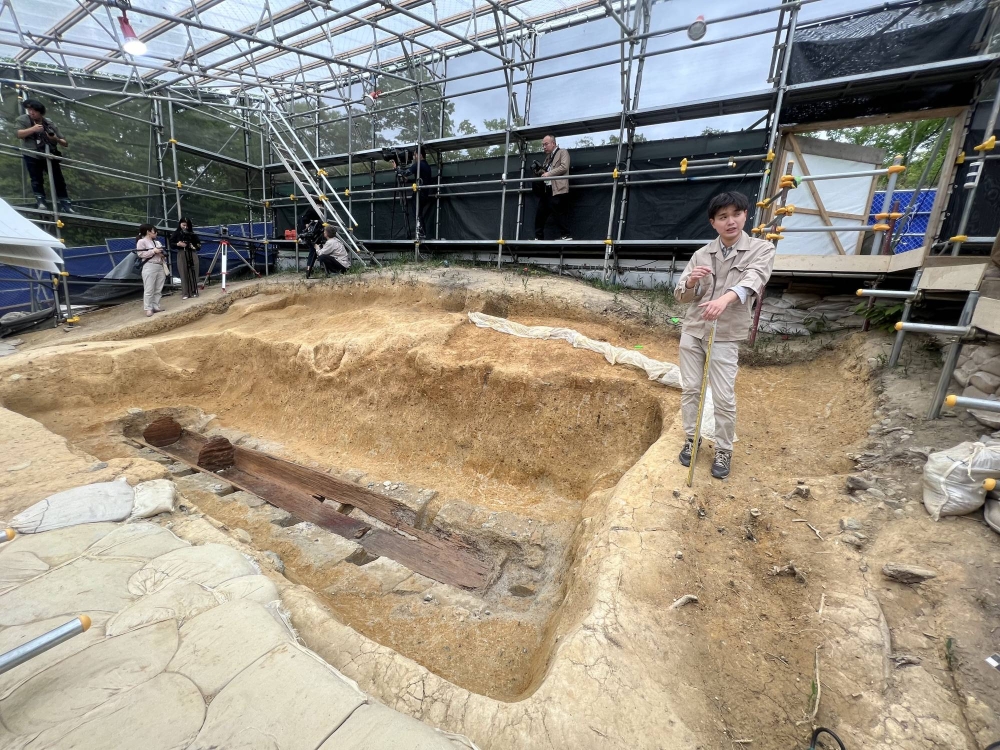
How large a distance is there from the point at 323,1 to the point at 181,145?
27.5ft

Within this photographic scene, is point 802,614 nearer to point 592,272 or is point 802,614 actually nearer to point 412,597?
point 412,597

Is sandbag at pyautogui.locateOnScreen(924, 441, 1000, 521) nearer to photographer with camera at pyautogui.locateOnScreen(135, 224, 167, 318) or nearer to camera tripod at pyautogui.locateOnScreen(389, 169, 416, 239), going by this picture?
camera tripod at pyautogui.locateOnScreen(389, 169, 416, 239)

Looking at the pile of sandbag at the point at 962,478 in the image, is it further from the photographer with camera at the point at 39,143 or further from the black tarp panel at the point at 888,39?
the photographer with camera at the point at 39,143

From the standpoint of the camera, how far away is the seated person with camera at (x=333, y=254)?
32.3ft

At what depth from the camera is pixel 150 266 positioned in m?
9.95

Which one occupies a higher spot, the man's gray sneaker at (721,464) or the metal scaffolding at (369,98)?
the metal scaffolding at (369,98)

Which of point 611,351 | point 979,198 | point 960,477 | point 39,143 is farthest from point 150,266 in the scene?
point 979,198

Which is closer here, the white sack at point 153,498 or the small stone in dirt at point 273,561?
the small stone in dirt at point 273,561

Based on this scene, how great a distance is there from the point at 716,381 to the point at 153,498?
4668mm

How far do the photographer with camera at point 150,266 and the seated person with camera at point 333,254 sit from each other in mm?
3795

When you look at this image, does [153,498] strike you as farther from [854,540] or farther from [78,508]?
[854,540]

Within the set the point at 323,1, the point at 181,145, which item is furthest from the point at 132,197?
the point at 323,1

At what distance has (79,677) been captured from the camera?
5.62 feet

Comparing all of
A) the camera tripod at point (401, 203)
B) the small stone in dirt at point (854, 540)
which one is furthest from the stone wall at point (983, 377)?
the camera tripod at point (401, 203)
